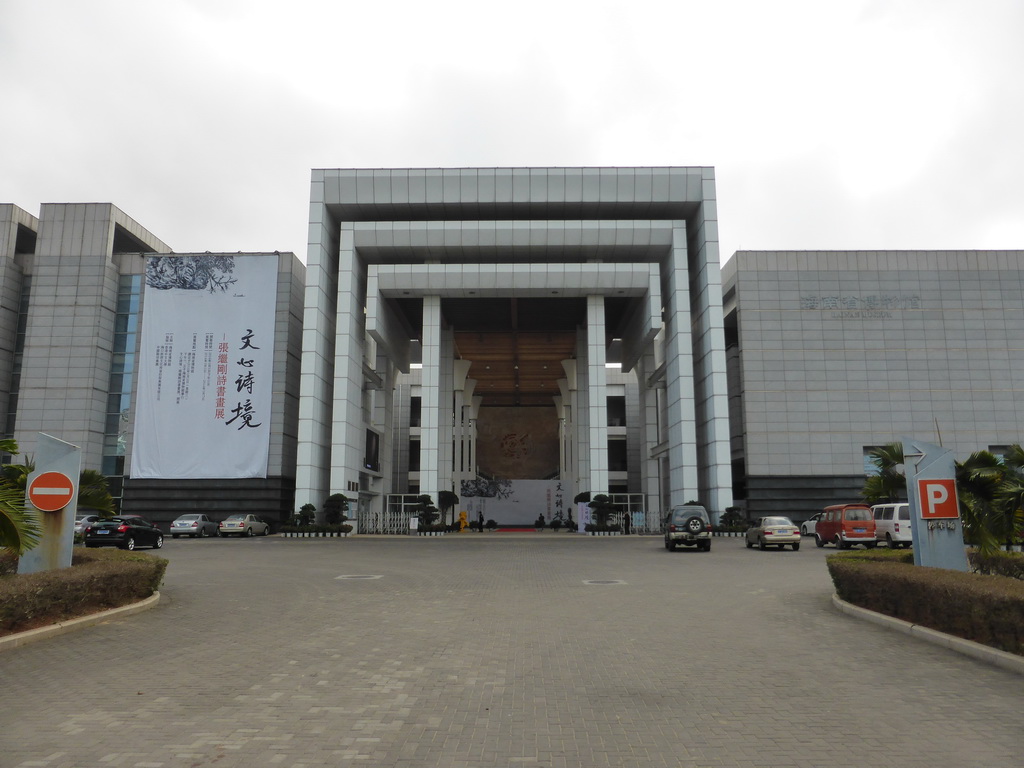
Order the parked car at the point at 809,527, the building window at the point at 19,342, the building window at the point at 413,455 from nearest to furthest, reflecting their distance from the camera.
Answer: the parked car at the point at 809,527, the building window at the point at 19,342, the building window at the point at 413,455

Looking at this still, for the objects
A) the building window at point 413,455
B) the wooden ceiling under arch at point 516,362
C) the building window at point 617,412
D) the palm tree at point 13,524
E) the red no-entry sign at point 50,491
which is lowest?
the palm tree at point 13,524

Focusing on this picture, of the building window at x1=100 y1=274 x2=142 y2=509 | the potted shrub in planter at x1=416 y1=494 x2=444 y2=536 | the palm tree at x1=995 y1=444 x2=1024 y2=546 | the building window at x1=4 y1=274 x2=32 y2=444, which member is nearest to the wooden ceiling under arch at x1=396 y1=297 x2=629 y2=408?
the potted shrub in planter at x1=416 y1=494 x2=444 y2=536

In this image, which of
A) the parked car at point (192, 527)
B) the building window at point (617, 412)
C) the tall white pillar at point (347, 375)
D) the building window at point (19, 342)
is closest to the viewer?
the parked car at point (192, 527)

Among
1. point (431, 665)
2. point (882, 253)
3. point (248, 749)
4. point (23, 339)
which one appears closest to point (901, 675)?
point (431, 665)

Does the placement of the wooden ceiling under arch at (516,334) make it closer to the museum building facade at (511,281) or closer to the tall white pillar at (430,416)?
the museum building facade at (511,281)

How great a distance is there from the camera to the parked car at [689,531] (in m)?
26.9

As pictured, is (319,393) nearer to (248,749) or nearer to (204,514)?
(204,514)

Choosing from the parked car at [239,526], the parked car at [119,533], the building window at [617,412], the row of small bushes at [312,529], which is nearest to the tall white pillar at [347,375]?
the row of small bushes at [312,529]

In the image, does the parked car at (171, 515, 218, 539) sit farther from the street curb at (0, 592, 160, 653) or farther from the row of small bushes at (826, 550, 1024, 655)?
the row of small bushes at (826, 550, 1024, 655)

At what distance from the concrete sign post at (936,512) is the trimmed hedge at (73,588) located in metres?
13.0

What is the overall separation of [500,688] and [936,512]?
28.4ft

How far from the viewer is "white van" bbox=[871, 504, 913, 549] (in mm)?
24953

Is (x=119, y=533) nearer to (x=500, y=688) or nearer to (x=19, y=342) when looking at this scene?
(x=500, y=688)

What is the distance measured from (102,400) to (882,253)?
49.3 m
